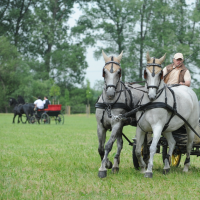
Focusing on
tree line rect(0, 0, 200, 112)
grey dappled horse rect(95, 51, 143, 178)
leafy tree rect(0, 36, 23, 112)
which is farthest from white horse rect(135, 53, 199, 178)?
leafy tree rect(0, 36, 23, 112)

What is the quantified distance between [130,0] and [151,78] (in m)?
41.6

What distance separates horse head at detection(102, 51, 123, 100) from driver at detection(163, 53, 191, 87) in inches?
66.1

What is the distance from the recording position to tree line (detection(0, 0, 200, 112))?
4328 centimetres

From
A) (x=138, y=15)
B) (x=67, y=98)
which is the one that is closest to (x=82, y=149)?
(x=138, y=15)

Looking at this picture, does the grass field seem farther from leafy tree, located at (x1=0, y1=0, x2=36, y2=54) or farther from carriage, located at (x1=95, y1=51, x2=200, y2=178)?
leafy tree, located at (x1=0, y1=0, x2=36, y2=54)

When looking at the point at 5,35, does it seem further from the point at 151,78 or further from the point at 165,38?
the point at 151,78

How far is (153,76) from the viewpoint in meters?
6.57

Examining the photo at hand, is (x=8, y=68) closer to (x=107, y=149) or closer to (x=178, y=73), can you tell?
(x=178, y=73)

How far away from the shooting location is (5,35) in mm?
53156

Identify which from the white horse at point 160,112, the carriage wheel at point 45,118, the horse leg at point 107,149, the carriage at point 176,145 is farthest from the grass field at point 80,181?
the carriage wheel at point 45,118

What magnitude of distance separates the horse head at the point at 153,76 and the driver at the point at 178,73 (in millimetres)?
1312

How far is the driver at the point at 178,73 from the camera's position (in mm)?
7938

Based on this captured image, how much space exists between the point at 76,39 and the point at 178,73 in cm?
4617

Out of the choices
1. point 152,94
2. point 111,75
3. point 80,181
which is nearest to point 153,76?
point 152,94
